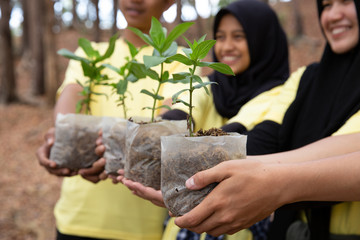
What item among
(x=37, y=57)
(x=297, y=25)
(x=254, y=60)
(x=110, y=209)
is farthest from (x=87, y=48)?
(x=297, y=25)

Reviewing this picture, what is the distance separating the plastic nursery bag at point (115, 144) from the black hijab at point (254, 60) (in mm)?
562

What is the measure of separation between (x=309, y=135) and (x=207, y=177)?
26.0 inches

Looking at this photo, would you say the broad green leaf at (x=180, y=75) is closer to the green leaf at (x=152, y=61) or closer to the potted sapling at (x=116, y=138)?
the green leaf at (x=152, y=61)

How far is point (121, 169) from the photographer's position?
1.40 meters

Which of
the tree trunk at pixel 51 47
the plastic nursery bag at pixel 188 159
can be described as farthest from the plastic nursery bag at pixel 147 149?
the tree trunk at pixel 51 47

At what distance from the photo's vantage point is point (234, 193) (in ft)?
3.23

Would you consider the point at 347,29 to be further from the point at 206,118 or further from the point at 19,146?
the point at 19,146

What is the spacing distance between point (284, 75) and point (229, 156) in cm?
108

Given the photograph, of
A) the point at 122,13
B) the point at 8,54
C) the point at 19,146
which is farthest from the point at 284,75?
the point at 8,54

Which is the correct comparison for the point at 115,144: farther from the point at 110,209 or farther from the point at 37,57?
the point at 37,57

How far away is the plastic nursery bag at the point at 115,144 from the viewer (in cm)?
144

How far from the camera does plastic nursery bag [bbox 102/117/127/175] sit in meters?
1.44

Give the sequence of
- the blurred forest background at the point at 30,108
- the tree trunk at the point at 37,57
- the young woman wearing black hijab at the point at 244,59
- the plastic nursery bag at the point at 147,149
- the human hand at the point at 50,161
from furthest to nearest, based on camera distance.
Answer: the tree trunk at the point at 37,57 < the blurred forest background at the point at 30,108 < the young woman wearing black hijab at the point at 244,59 < the human hand at the point at 50,161 < the plastic nursery bag at the point at 147,149

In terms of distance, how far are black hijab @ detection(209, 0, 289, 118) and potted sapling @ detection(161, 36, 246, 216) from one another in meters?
0.73
